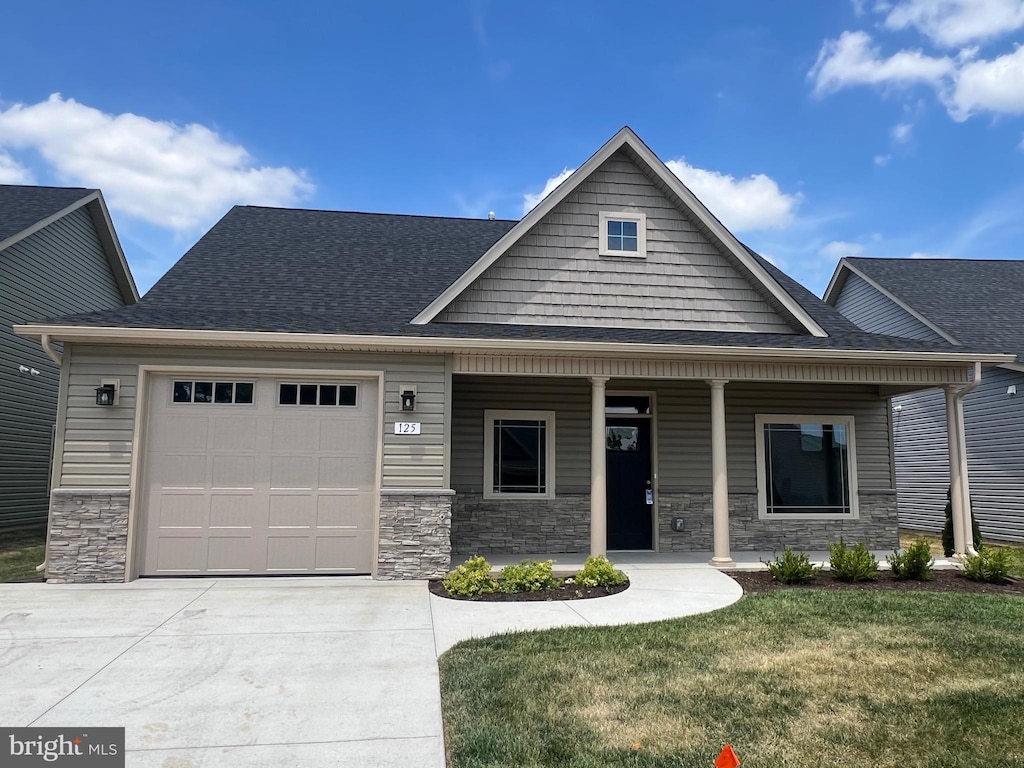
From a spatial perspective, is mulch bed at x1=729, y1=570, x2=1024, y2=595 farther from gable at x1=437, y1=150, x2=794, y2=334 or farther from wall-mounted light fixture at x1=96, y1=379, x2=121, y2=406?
wall-mounted light fixture at x1=96, y1=379, x2=121, y2=406

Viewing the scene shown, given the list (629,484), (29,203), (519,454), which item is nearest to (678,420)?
(629,484)

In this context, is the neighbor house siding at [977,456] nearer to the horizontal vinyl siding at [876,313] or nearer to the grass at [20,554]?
the horizontal vinyl siding at [876,313]

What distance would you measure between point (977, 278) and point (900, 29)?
7.97 metres

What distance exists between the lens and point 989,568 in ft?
27.1

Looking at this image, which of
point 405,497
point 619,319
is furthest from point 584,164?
point 405,497

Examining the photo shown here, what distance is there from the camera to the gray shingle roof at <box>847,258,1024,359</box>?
1412cm

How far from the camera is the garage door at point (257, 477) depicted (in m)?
8.17

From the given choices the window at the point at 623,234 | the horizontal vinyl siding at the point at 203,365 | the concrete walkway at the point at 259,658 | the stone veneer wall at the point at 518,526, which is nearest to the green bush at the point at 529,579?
the concrete walkway at the point at 259,658

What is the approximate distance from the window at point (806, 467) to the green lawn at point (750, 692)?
14.2ft

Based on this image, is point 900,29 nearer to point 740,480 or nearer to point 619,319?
point 619,319

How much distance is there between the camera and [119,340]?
7.90 meters

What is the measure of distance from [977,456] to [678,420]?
8126mm

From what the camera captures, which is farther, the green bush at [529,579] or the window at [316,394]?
the window at [316,394]

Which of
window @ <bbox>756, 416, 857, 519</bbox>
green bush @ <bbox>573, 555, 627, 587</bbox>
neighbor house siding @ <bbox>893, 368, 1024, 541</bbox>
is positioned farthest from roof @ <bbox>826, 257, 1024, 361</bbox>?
green bush @ <bbox>573, 555, 627, 587</bbox>
